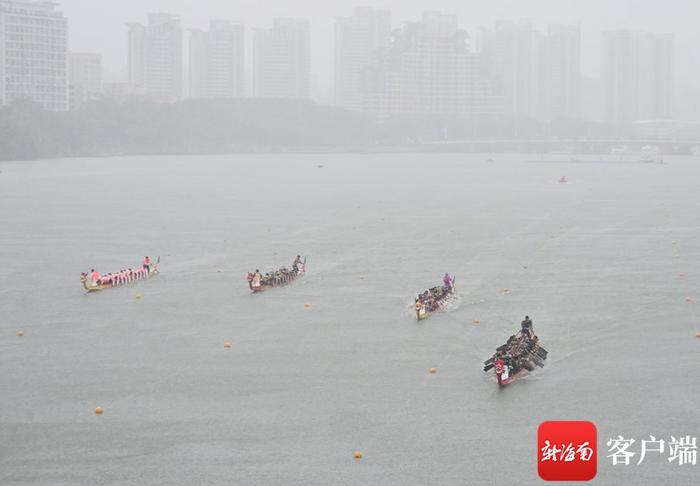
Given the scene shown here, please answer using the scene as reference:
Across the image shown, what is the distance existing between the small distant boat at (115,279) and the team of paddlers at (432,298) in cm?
1268

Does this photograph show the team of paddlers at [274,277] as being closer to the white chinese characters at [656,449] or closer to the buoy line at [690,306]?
the buoy line at [690,306]

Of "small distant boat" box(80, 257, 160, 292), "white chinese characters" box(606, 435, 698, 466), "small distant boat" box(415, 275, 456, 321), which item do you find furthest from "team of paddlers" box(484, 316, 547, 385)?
"small distant boat" box(80, 257, 160, 292)

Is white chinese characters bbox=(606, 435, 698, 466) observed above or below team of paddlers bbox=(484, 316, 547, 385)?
below

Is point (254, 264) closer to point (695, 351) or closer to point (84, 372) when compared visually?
point (84, 372)

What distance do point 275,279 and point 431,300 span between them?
7.65m

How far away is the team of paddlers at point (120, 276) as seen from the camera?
40469 millimetres

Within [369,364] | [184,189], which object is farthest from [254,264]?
[184,189]

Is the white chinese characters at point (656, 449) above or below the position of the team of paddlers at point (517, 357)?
below

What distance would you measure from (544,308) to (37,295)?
19017mm

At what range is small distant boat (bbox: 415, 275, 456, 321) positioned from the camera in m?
35.2

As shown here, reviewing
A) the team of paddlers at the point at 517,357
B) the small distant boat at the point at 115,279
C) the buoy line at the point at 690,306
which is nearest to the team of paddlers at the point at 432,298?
the team of paddlers at the point at 517,357

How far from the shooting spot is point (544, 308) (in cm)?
3719


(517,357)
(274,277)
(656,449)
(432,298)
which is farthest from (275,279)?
(656,449)

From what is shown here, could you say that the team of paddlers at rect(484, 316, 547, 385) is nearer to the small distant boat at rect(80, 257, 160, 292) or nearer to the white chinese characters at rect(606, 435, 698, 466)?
the white chinese characters at rect(606, 435, 698, 466)
